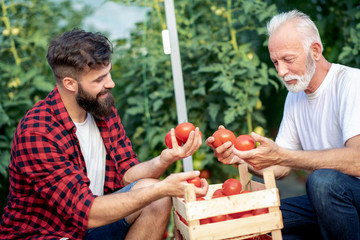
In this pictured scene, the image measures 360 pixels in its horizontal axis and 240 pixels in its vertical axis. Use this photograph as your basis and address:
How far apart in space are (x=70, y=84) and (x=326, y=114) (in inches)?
65.1

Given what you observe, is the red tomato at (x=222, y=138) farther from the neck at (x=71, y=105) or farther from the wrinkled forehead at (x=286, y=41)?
the neck at (x=71, y=105)

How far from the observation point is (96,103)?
262cm

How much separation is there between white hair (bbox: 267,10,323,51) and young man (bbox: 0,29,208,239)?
1.00 m

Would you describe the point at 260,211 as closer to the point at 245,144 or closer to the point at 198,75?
the point at 245,144

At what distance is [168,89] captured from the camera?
4004mm

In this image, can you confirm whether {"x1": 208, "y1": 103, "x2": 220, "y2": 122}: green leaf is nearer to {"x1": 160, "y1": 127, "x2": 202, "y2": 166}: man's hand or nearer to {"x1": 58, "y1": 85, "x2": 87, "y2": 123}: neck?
{"x1": 160, "y1": 127, "x2": 202, "y2": 166}: man's hand

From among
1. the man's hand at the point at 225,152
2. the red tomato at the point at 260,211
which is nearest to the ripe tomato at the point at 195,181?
the man's hand at the point at 225,152

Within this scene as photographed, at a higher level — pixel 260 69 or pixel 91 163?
pixel 260 69

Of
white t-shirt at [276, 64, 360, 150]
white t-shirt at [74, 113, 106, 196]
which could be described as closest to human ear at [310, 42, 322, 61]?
white t-shirt at [276, 64, 360, 150]

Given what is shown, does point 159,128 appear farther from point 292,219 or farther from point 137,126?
point 292,219

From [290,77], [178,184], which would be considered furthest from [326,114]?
[178,184]

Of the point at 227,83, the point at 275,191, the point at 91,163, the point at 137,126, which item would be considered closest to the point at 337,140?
the point at 275,191

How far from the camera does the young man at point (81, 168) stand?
87.5 inches

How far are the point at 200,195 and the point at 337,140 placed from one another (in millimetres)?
1050
